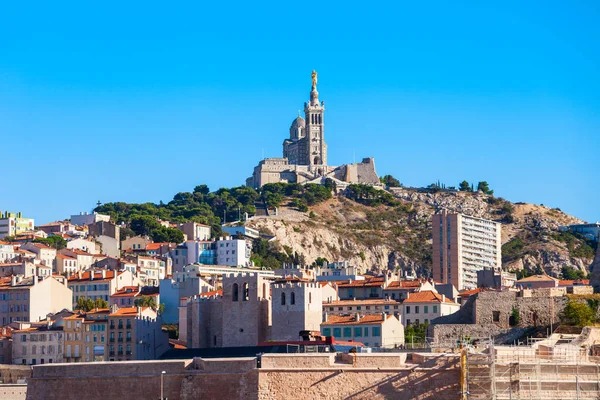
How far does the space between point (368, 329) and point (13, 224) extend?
77.2 metres

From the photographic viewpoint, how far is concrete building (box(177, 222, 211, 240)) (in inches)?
5369

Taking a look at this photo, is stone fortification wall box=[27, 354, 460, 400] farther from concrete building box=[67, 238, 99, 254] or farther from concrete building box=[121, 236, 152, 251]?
concrete building box=[121, 236, 152, 251]

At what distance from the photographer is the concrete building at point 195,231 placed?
447 feet

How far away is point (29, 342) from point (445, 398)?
144 ft

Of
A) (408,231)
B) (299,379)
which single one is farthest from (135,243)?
(299,379)

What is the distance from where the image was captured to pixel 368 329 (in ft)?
238

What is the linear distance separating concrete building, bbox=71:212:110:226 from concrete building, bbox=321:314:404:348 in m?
72.2

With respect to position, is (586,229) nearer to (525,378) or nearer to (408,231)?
(408,231)

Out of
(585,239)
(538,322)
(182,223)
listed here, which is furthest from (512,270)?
(538,322)

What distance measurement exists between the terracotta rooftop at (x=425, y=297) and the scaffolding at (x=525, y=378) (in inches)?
1531

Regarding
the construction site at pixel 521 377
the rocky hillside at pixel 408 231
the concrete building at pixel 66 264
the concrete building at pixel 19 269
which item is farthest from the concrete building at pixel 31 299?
the construction site at pixel 521 377

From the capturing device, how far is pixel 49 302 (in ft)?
309

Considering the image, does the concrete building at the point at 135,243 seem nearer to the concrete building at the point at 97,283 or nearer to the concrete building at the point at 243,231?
the concrete building at the point at 243,231

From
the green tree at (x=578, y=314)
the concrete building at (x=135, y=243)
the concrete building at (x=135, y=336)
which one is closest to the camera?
the green tree at (x=578, y=314)
